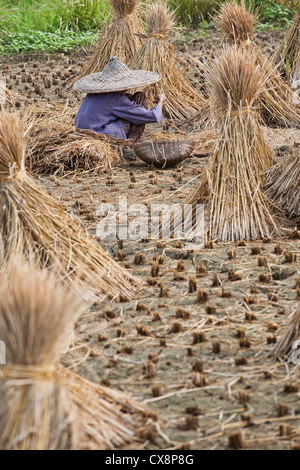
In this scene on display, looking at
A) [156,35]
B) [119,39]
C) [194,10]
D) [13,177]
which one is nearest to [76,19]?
[194,10]

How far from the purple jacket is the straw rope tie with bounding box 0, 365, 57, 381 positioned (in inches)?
165

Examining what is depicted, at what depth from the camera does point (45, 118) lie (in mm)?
7070

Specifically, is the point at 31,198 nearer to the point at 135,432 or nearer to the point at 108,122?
the point at 135,432

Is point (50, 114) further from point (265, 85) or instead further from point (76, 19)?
point (76, 19)

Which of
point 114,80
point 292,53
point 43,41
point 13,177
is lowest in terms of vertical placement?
point 13,177

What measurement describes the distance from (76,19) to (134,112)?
5.45 m

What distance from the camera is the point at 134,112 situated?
20.4 feet

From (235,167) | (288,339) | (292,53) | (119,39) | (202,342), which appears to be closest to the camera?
(288,339)

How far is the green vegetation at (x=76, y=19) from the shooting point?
10680 millimetres

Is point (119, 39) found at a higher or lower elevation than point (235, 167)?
higher

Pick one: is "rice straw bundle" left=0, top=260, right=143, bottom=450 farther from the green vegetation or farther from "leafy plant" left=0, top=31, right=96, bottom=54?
the green vegetation

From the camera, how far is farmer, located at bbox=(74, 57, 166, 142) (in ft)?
20.2

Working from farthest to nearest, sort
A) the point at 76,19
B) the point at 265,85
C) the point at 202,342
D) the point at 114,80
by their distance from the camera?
the point at 76,19
the point at 265,85
the point at 114,80
the point at 202,342
